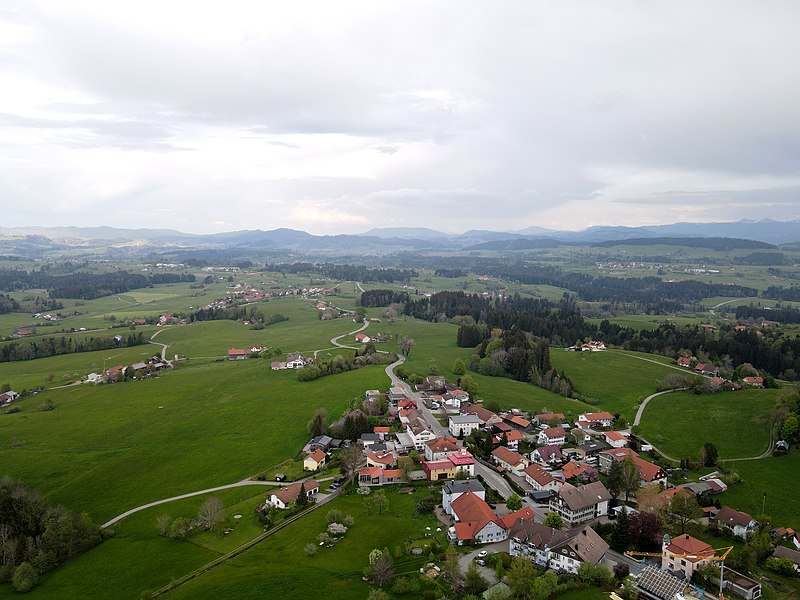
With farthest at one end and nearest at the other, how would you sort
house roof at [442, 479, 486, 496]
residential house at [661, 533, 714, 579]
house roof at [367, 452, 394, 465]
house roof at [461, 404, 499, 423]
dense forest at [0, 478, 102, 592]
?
1. house roof at [461, 404, 499, 423]
2. house roof at [367, 452, 394, 465]
3. house roof at [442, 479, 486, 496]
4. dense forest at [0, 478, 102, 592]
5. residential house at [661, 533, 714, 579]

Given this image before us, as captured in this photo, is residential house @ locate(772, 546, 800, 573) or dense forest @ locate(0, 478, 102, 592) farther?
dense forest @ locate(0, 478, 102, 592)

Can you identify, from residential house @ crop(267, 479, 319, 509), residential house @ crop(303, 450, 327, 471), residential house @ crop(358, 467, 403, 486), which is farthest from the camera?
residential house @ crop(303, 450, 327, 471)

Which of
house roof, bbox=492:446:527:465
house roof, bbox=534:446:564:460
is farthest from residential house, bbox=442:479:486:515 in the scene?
house roof, bbox=534:446:564:460

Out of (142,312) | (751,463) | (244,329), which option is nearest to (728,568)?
(751,463)

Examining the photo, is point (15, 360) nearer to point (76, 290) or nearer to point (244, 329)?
point (244, 329)

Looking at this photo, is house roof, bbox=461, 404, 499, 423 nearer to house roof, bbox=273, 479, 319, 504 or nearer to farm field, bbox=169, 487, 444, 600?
farm field, bbox=169, 487, 444, 600

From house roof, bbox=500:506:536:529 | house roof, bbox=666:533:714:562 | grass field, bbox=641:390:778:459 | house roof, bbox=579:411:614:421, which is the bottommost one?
grass field, bbox=641:390:778:459

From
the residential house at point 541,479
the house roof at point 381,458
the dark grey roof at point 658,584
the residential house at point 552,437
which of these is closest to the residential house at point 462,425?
the residential house at point 552,437

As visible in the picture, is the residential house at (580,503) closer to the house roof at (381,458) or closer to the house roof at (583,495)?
the house roof at (583,495)

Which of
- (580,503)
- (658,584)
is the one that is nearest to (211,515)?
(580,503)
